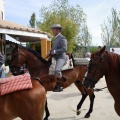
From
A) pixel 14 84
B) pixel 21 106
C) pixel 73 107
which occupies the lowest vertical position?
pixel 73 107

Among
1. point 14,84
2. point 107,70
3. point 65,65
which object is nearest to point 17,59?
point 65,65

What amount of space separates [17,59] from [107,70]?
112 inches

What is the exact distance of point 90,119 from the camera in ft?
19.0

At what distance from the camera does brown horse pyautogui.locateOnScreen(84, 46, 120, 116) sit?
3.71 meters

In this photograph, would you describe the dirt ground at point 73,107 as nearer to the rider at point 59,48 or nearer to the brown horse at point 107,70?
the rider at point 59,48

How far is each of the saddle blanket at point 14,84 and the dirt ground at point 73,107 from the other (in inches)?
107

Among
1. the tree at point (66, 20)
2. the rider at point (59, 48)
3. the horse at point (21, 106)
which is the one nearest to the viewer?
the horse at point (21, 106)

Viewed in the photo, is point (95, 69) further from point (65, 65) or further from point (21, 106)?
point (65, 65)

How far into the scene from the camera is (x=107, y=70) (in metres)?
3.74

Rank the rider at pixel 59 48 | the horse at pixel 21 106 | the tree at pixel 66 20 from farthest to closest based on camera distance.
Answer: the tree at pixel 66 20 < the rider at pixel 59 48 < the horse at pixel 21 106

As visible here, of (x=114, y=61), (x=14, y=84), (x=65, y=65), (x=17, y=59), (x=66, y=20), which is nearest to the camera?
(x=14, y=84)

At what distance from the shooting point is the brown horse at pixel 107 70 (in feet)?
12.2

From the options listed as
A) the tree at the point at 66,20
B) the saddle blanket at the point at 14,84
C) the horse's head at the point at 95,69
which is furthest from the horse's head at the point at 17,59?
the tree at the point at 66,20

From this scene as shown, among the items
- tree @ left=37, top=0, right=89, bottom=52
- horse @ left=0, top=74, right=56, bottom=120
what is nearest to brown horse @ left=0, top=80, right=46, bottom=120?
horse @ left=0, top=74, right=56, bottom=120
